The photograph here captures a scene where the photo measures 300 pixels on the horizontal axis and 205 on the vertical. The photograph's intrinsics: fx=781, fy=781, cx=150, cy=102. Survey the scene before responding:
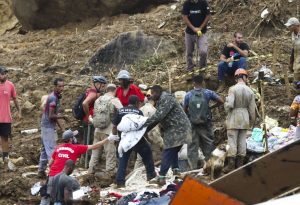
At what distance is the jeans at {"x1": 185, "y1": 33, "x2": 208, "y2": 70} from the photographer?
14.9m

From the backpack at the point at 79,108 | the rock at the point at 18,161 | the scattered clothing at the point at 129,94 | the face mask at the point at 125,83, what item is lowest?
the rock at the point at 18,161

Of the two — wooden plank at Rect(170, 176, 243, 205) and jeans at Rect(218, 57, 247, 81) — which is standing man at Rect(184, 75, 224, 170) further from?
wooden plank at Rect(170, 176, 243, 205)

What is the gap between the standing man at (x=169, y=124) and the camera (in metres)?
11.2

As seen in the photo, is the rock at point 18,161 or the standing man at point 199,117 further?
the rock at point 18,161

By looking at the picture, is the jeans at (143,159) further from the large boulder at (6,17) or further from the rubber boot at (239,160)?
the large boulder at (6,17)

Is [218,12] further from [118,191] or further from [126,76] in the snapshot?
[118,191]

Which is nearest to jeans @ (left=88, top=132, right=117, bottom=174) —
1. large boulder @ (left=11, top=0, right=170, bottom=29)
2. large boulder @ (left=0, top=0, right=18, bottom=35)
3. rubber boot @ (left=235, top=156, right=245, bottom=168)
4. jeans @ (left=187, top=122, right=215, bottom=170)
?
jeans @ (left=187, top=122, right=215, bottom=170)

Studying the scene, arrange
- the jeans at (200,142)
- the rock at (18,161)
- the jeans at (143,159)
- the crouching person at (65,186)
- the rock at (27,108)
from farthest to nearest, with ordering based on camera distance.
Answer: the rock at (27,108), the rock at (18,161), the jeans at (200,142), the jeans at (143,159), the crouching person at (65,186)

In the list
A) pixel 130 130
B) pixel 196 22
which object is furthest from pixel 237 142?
pixel 196 22

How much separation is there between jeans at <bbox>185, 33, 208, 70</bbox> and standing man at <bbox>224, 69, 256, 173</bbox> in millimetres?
3218

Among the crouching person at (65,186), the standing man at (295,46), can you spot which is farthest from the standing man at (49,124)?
the standing man at (295,46)

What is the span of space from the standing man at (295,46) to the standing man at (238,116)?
1897 millimetres

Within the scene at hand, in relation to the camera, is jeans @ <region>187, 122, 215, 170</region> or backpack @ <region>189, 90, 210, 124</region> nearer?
backpack @ <region>189, 90, 210, 124</region>

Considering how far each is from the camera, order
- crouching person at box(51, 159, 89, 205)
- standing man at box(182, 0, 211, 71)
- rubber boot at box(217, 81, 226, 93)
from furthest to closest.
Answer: standing man at box(182, 0, 211, 71), rubber boot at box(217, 81, 226, 93), crouching person at box(51, 159, 89, 205)
